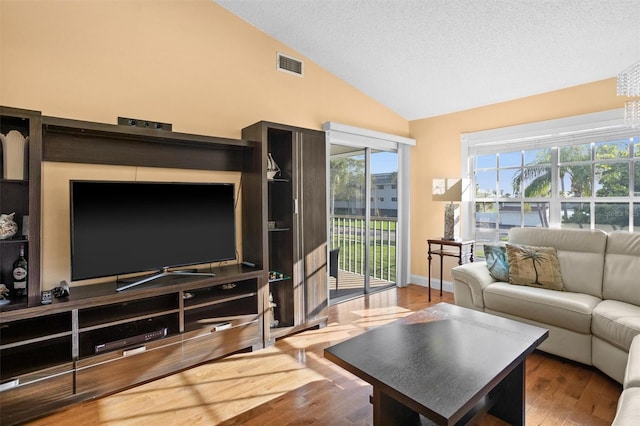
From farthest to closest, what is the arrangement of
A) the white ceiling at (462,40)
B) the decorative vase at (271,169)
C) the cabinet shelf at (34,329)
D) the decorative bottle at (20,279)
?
1. the decorative vase at (271,169)
2. the white ceiling at (462,40)
3. the decorative bottle at (20,279)
4. the cabinet shelf at (34,329)

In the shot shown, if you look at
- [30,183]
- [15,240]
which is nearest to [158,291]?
[15,240]

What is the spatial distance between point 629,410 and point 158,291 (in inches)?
98.1

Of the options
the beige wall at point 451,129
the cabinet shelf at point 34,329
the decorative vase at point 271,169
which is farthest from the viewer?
the beige wall at point 451,129

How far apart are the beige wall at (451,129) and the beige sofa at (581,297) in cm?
129

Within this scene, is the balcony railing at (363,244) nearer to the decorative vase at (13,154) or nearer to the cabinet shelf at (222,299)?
the cabinet shelf at (222,299)

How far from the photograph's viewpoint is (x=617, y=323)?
2.19m

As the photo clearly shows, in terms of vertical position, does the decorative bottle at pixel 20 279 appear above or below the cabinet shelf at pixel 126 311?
above

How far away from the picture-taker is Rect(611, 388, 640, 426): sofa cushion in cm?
118

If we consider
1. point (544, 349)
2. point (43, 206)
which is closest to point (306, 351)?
point (544, 349)

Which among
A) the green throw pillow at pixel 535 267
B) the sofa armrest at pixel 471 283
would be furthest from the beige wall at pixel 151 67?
the green throw pillow at pixel 535 267

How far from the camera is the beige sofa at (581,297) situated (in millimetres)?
2266

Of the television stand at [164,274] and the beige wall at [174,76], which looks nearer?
the beige wall at [174,76]

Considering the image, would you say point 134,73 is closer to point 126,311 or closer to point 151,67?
point 151,67

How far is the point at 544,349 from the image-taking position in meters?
2.65
